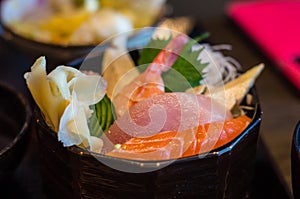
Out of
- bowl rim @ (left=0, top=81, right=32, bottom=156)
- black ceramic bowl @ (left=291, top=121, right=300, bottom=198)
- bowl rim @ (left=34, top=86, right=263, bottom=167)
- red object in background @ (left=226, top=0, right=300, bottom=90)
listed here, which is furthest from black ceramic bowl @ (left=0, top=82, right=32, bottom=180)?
red object in background @ (left=226, top=0, right=300, bottom=90)

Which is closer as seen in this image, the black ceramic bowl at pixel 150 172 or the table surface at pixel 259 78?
the black ceramic bowl at pixel 150 172

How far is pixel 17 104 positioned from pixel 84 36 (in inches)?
16.0

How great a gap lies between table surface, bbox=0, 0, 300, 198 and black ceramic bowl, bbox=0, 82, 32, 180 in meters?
0.08

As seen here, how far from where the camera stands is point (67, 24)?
1.43m

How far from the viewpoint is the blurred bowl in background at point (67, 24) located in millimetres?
1268

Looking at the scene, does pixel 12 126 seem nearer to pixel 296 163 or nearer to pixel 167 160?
pixel 167 160

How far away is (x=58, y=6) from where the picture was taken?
4.98 ft

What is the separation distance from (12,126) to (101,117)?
0.95 feet

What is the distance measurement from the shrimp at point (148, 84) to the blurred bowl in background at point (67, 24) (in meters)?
0.38

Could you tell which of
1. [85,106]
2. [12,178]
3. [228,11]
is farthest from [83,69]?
[228,11]

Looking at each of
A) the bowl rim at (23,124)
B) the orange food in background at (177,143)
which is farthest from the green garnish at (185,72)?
the bowl rim at (23,124)

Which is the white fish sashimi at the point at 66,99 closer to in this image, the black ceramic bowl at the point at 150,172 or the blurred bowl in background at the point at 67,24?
the black ceramic bowl at the point at 150,172

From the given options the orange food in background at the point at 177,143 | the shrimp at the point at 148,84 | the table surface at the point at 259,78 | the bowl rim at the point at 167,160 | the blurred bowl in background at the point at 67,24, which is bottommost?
the table surface at the point at 259,78

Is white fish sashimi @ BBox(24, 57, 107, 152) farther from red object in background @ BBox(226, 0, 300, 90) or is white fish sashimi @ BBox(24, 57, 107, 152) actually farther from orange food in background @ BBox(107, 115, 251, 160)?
red object in background @ BBox(226, 0, 300, 90)
